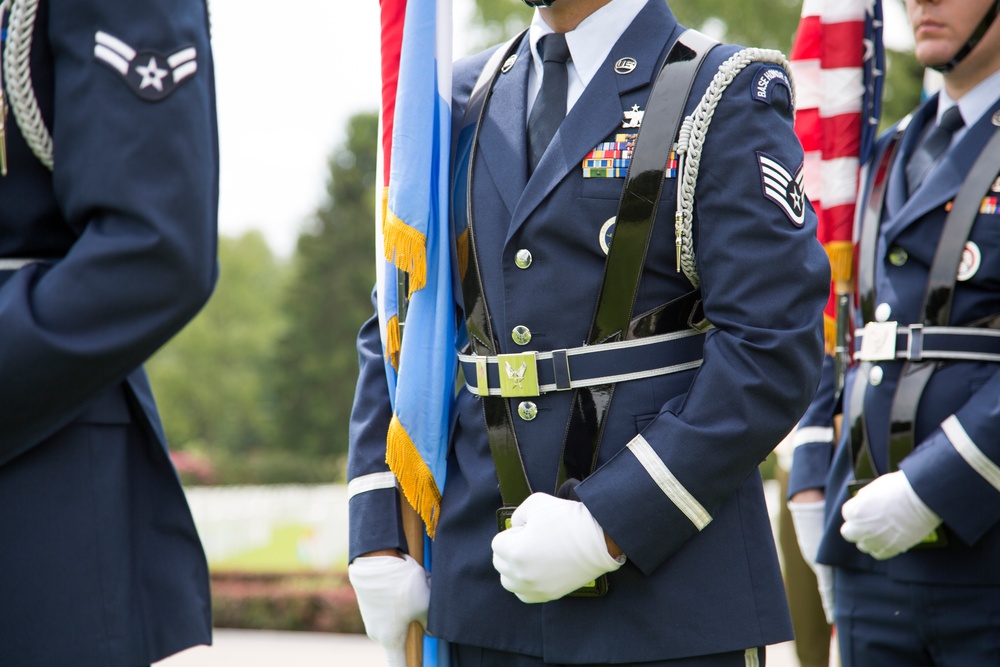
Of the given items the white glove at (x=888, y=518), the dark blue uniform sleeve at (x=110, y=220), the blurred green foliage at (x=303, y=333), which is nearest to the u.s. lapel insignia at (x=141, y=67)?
the dark blue uniform sleeve at (x=110, y=220)

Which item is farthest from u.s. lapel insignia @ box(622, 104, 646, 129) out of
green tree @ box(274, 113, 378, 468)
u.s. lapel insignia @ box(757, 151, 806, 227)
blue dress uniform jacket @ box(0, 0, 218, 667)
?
green tree @ box(274, 113, 378, 468)

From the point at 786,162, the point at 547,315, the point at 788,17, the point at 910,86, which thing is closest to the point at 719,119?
the point at 786,162

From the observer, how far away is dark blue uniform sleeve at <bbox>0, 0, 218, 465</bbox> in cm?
160

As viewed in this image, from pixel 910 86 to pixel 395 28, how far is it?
1342cm

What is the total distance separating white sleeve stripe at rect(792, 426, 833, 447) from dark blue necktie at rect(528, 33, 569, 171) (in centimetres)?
Answer: 148

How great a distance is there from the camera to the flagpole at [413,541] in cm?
239

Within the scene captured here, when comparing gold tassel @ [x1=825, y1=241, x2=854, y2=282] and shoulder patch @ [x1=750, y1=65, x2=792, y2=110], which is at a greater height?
shoulder patch @ [x1=750, y1=65, x2=792, y2=110]

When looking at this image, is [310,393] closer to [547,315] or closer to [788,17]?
[788,17]

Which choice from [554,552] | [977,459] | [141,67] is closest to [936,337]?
[977,459]

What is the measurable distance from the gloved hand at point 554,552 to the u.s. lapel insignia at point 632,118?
2.45 feet

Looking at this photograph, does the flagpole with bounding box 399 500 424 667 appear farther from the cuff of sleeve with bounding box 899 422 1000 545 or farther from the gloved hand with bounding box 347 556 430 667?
the cuff of sleeve with bounding box 899 422 1000 545

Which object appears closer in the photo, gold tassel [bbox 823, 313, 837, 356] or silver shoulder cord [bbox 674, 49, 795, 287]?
silver shoulder cord [bbox 674, 49, 795, 287]

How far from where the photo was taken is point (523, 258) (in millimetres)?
2248

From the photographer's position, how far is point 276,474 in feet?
74.6
